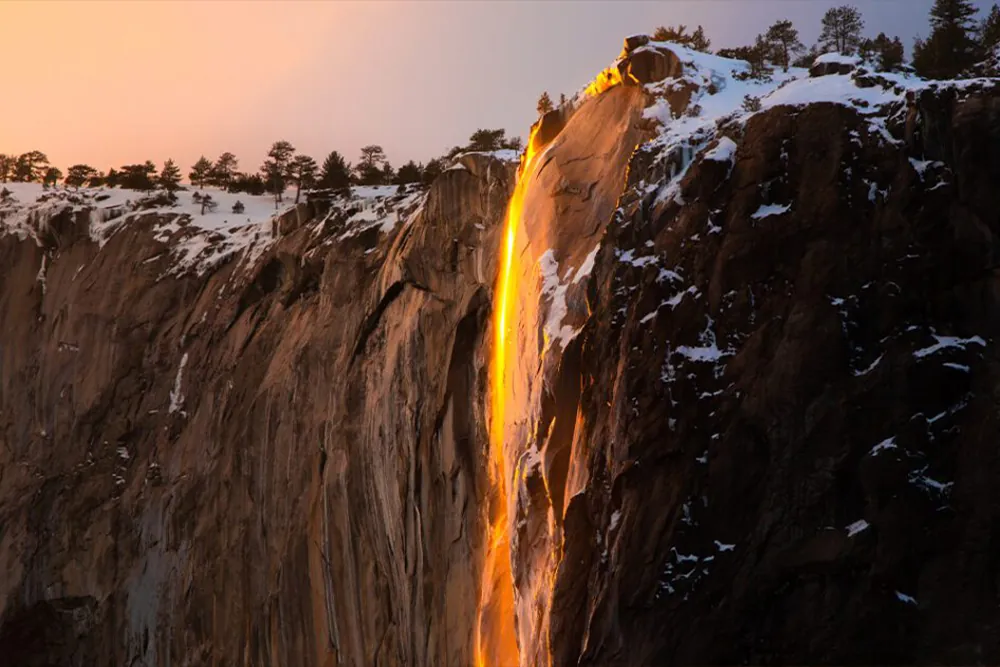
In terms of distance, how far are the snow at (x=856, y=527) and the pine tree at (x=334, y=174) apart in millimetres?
30411

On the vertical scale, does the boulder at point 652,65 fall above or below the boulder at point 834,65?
above

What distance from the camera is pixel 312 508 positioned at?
96.0 ft

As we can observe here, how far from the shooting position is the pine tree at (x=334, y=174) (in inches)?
1698

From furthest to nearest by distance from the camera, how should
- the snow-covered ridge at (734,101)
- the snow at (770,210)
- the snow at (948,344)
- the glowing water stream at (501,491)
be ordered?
1. the glowing water stream at (501,491)
2. the snow-covered ridge at (734,101)
3. the snow at (770,210)
4. the snow at (948,344)

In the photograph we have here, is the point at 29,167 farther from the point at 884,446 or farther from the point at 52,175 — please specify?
the point at 884,446

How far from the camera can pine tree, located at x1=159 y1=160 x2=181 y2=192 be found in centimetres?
5061

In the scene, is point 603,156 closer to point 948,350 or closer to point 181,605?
point 948,350

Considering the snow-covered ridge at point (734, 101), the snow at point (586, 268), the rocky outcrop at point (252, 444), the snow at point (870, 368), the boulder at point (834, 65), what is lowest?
the rocky outcrop at point (252, 444)

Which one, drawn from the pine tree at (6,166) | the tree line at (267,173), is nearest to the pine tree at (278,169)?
the tree line at (267,173)

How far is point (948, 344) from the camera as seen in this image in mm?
14367

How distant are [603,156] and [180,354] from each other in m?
21.5

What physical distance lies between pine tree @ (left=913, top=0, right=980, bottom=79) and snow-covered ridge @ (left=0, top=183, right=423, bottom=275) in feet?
48.8

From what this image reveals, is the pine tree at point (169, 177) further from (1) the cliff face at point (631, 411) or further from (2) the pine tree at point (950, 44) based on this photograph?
(2) the pine tree at point (950, 44)

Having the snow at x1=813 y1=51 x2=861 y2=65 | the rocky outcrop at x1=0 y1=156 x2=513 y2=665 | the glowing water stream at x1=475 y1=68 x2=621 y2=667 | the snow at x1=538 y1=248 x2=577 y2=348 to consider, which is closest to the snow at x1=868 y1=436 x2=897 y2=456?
the glowing water stream at x1=475 y1=68 x2=621 y2=667
